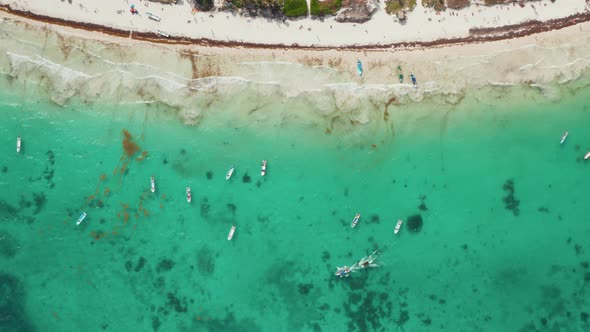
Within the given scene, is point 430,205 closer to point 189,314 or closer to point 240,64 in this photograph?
point 240,64

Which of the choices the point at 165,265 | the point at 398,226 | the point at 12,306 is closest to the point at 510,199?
the point at 398,226

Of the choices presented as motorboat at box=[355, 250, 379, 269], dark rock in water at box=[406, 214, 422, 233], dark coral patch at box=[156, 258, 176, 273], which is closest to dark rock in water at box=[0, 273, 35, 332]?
dark coral patch at box=[156, 258, 176, 273]

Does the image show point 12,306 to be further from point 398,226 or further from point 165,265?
point 398,226

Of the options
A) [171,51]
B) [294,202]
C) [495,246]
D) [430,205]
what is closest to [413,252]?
[430,205]

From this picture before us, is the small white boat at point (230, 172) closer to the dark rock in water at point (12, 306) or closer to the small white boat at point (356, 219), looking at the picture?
the small white boat at point (356, 219)

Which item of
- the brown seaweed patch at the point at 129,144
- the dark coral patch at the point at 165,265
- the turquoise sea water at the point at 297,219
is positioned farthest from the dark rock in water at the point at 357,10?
the dark coral patch at the point at 165,265
